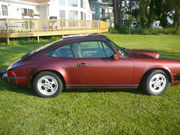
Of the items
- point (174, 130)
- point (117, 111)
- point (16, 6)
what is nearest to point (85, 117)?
point (117, 111)

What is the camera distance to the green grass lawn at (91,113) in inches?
117

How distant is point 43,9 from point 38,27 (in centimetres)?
883

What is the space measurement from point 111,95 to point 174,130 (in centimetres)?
164

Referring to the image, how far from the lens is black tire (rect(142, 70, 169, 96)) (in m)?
4.06

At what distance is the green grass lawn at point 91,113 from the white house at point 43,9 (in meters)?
17.5

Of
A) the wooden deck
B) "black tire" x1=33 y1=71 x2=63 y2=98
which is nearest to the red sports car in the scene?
"black tire" x1=33 y1=71 x2=63 y2=98

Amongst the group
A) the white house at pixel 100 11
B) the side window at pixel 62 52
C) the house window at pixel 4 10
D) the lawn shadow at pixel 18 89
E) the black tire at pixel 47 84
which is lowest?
the lawn shadow at pixel 18 89

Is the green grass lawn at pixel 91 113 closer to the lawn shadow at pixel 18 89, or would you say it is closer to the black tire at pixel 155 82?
the lawn shadow at pixel 18 89

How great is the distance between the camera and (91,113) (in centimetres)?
346

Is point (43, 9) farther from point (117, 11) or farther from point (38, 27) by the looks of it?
point (117, 11)

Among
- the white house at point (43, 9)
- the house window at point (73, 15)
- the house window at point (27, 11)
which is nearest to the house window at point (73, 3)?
the white house at point (43, 9)

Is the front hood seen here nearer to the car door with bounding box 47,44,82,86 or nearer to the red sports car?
the red sports car

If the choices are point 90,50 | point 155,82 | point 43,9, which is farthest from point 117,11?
point 155,82

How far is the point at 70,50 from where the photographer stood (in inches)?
165
